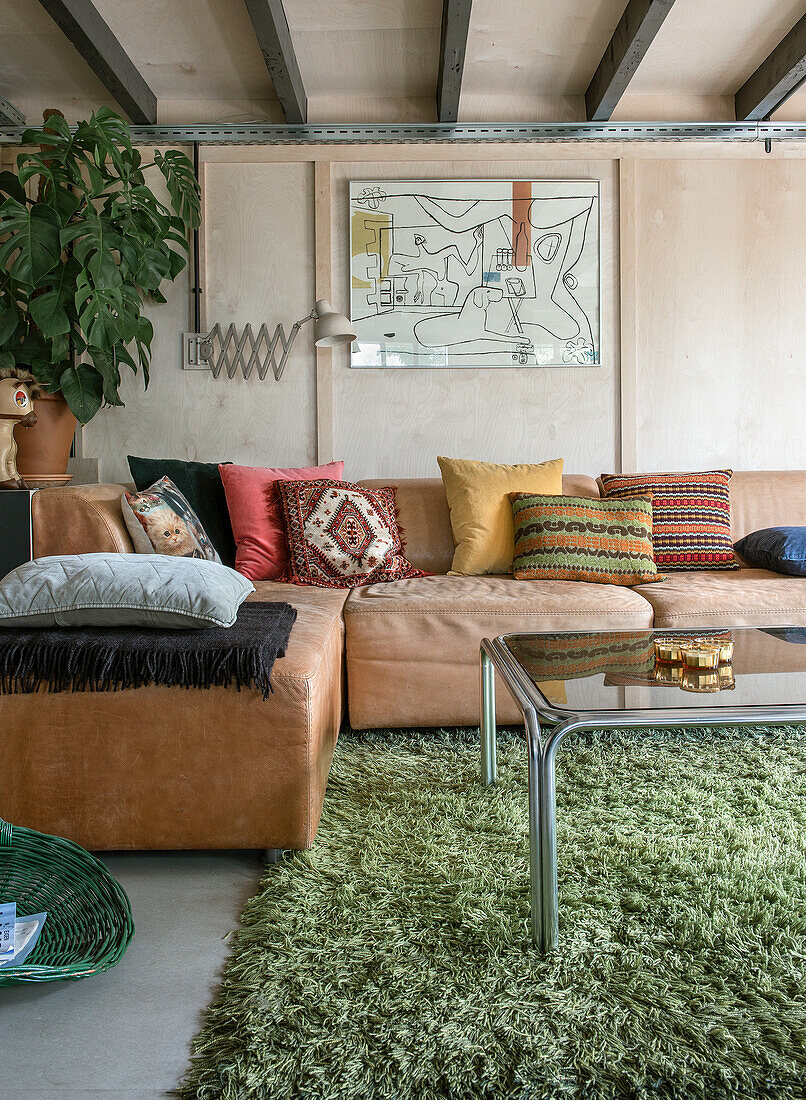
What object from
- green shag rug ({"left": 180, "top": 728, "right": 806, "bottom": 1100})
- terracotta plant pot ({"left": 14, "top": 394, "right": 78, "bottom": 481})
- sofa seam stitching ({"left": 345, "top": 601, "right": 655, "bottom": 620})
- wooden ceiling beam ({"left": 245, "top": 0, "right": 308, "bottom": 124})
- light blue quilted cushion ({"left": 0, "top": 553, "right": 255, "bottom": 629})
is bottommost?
green shag rug ({"left": 180, "top": 728, "right": 806, "bottom": 1100})

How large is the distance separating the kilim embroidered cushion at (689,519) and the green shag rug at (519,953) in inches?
41.0

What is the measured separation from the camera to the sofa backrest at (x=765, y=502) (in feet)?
10.4

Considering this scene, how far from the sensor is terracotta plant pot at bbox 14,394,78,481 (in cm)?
289

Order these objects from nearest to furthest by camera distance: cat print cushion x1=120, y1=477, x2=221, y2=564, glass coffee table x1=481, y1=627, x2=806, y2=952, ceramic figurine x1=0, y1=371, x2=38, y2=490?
glass coffee table x1=481, y1=627, x2=806, y2=952 < cat print cushion x1=120, y1=477, x2=221, y2=564 < ceramic figurine x1=0, y1=371, x2=38, y2=490

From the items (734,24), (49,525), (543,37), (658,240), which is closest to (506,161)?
(543,37)

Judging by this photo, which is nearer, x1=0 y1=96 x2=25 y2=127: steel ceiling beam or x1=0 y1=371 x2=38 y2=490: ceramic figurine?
x1=0 y1=371 x2=38 y2=490: ceramic figurine

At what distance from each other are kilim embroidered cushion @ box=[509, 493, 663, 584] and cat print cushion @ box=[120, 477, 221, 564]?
1.09 metres

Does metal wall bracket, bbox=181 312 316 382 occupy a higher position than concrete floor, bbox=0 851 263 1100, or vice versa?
metal wall bracket, bbox=181 312 316 382

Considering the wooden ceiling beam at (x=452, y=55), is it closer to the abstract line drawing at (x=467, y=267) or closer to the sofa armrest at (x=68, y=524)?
the abstract line drawing at (x=467, y=267)

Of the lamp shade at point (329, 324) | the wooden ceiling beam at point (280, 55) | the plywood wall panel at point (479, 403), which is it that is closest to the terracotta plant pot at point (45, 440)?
the lamp shade at point (329, 324)

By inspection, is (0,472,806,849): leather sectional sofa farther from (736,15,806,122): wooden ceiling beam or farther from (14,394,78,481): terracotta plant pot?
(736,15,806,122): wooden ceiling beam

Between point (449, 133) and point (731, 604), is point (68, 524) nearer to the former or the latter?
point (731, 604)

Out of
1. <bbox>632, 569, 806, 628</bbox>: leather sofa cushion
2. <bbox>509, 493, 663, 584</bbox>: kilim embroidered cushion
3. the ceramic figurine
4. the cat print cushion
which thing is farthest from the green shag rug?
the ceramic figurine

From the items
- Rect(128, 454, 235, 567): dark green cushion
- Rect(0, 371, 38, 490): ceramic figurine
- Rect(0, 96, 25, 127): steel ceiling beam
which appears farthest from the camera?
Rect(0, 96, 25, 127): steel ceiling beam
